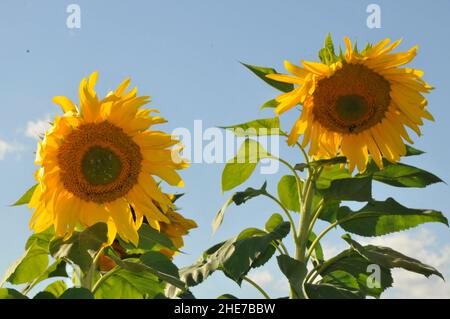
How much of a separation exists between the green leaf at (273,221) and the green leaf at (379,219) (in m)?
0.39

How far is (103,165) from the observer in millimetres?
2990

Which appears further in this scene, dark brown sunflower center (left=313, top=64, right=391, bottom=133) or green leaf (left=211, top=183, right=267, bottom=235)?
green leaf (left=211, top=183, right=267, bottom=235)

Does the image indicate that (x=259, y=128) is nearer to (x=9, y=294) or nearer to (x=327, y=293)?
(x=327, y=293)

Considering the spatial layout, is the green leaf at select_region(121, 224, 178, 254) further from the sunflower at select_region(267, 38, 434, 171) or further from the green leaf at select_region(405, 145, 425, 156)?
the green leaf at select_region(405, 145, 425, 156)

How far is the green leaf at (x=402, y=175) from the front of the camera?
12.4 feet

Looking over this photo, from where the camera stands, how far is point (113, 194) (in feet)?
9.97

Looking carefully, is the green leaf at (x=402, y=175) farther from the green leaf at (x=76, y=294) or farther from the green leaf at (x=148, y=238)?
the green leaf at (x=76, y=294)

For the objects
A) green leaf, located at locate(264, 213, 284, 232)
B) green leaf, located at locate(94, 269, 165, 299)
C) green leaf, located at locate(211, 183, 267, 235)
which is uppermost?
green leaf, located at locate(211, 183, 267, 235)

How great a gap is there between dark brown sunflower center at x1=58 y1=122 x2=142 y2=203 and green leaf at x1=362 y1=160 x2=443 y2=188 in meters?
1.45

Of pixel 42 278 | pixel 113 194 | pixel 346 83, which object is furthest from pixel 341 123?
pixel 42 278

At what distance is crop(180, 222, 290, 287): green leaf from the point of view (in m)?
3.23

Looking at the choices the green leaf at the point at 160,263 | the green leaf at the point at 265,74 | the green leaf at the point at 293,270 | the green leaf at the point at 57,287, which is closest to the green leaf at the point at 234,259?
the green leaf at the point at 293,270

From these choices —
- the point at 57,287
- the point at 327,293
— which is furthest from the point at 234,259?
the point at 57,287

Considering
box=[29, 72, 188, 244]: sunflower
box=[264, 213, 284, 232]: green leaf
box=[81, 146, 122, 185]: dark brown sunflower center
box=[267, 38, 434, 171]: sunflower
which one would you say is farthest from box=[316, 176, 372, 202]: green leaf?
box=[81, 146, 122, 185]: dark brown sunflower center
